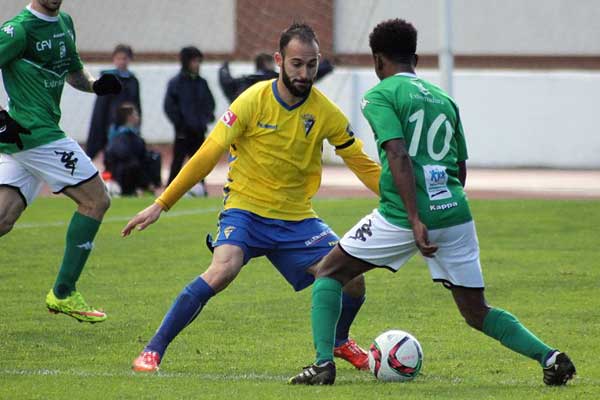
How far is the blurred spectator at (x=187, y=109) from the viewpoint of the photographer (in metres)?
18.5

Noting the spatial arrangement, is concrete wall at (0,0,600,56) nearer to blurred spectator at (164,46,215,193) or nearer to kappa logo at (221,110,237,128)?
blurred spectator at (164,46,215,193)

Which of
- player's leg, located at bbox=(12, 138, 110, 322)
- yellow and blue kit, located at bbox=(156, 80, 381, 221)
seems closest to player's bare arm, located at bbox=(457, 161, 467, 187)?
yellow and blue kit, located at bbox=(156, 80, 381, 221)

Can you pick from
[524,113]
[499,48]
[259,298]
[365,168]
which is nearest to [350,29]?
[499,48]

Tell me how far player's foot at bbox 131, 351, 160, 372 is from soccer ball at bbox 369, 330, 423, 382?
1.14 m

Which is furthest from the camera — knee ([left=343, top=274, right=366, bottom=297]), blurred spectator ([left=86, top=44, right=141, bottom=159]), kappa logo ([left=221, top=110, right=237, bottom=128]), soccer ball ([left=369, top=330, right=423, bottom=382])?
blurred spectator ([left=86, top=44, right=141, bottom=159])

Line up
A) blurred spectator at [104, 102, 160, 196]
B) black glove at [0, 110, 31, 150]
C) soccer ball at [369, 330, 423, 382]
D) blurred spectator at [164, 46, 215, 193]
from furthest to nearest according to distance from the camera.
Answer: blurred spectator at [164, 46, 215, 193], blurred spectator at [104, 102, 160, 196], black glove at [0, 110, 31, 150], soccer ball at [369, 330, 423, 382]

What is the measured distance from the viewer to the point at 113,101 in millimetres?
19297

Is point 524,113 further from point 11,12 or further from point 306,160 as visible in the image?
point 306,160

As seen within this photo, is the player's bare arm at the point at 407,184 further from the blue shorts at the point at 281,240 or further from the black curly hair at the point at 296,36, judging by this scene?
the blue shorts at the point at 281,240

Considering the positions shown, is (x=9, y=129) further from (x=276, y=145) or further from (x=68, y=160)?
(x=276, y=145)

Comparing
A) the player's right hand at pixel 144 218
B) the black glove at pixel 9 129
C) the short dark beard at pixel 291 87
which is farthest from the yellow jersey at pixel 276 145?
the black glove at pixel 9 129

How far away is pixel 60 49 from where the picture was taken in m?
8.69

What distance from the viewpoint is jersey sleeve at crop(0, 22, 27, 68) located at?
841cm

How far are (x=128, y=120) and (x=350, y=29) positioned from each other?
10746 mm
